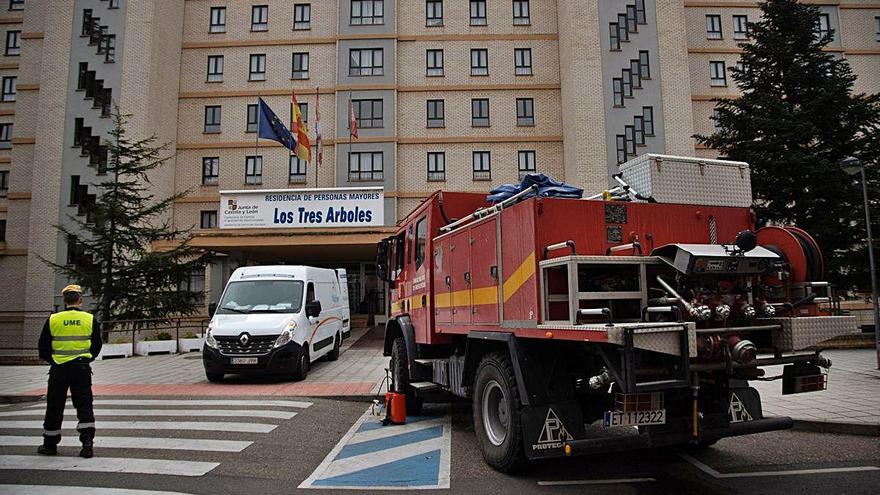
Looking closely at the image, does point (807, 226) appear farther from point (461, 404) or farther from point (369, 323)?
point (369, 323)

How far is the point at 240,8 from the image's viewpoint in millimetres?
31188

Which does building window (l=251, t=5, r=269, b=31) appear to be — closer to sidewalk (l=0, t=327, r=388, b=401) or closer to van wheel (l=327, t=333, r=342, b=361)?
sidewalk (l=0, t=327, r=388, b=401)

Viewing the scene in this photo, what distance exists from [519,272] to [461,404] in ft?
15.6

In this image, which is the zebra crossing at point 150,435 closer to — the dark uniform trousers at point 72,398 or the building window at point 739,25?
the dark uniform trousers at point 72,398

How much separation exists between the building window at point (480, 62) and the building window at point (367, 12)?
5.54 metres

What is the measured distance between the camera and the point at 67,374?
236 inches

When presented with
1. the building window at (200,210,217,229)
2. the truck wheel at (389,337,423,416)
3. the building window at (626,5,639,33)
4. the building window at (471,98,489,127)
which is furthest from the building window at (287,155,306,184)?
the truck wheel at (389,337,423,416)

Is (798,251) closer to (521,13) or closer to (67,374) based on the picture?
(67,374)

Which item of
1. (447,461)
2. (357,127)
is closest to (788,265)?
(447,461)

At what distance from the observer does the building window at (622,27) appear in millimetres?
28062

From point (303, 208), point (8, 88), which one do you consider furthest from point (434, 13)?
point (8, 88)

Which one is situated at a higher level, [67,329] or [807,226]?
[807,226]

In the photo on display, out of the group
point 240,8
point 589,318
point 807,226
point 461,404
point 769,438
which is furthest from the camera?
point 240,8

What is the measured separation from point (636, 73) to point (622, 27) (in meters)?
2.55
